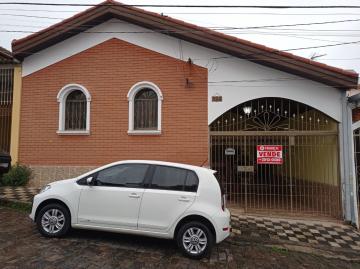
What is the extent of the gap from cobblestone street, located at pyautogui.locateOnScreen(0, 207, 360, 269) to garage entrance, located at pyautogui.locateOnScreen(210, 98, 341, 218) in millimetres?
2504

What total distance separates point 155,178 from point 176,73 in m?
4.63

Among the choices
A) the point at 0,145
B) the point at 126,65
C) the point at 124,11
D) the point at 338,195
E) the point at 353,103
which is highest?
the point at 124,11

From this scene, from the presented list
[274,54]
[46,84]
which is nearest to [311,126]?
[274,54]

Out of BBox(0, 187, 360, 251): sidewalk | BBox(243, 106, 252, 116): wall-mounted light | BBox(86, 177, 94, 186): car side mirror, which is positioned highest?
BBox(243, 106, 252, 116): wall-mounted light

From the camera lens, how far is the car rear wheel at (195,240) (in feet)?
16.8

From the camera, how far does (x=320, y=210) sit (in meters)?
8.62

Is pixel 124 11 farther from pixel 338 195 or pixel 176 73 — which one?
pixel 338 195

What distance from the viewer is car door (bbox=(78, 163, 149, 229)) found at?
17.7ft

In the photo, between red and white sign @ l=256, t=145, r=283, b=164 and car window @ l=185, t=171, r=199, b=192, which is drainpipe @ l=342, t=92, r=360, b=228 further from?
car window @ l=185, t=171, r=199, b=192

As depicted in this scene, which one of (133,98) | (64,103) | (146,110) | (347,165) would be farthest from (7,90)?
(347,165)

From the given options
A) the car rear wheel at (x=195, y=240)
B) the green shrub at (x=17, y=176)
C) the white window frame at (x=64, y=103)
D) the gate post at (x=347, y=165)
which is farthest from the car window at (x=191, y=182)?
the green shrub at (x=17, y=176)

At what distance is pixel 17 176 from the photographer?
9.72 meters

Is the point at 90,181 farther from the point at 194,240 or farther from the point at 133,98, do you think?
the point at 133,98

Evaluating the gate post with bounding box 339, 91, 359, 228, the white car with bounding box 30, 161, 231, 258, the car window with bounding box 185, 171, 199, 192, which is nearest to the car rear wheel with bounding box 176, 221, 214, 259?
the white car with bounding box 30, 161, 231, 258
